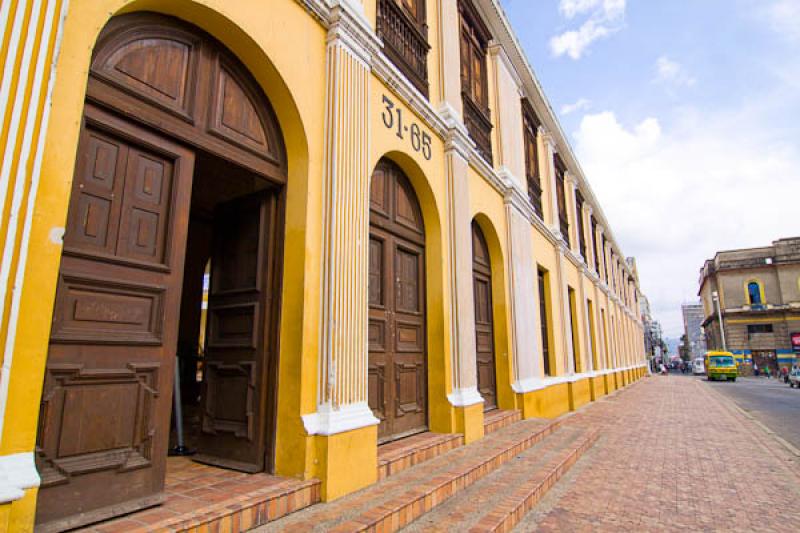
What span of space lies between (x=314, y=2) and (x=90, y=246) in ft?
9.86

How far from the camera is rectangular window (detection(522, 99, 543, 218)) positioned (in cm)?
1120

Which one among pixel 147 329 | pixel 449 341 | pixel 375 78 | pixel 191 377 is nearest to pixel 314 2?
pixel 375 78

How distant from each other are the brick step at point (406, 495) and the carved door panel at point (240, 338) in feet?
2.62

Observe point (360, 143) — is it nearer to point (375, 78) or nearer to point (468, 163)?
point (375, 78)

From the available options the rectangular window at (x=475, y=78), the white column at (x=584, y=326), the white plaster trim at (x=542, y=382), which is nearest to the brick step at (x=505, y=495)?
the white plaster trim at (x=542, y=382)

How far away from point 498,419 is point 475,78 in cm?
642

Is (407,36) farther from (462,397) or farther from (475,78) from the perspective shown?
(462,397)

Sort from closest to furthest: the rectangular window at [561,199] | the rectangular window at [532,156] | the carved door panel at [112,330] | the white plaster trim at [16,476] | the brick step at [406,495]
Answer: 1. the white plaster trim at [16,476]
2. the carved door panel at [112,330]
3. the brick step at [406,495]
4. the rectangular window at [532,156]
5. the rectangular window at [561,199]

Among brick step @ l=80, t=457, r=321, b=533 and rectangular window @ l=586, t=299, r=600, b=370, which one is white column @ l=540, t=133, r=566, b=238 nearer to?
rectangular window @ l=586, t=299, r=600, b=370

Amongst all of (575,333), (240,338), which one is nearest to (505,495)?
(240,338)

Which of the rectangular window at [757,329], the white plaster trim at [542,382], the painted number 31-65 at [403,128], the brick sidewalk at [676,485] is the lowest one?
the brick sidewalk at [676,485]

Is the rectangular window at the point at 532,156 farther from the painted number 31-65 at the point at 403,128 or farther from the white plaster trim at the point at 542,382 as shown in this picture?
the painted number 31-65 at the point at 403,128

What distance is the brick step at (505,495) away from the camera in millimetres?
3385

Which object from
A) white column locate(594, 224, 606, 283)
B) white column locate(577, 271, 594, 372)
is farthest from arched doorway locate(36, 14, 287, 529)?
white column locate(594, 224, 606, 283)
